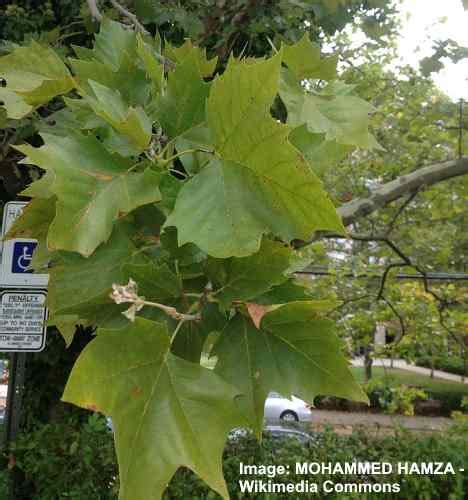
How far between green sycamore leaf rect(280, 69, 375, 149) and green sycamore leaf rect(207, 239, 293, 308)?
0.78 feet

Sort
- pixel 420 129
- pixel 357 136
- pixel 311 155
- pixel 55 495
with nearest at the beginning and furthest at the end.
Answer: pixel 311 155 < pixel 357 136 < pixel 55 495 < pixel 420 129

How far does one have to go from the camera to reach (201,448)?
1.77ft

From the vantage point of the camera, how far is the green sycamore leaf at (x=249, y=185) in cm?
53

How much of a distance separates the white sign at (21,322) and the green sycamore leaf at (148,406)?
1690 millimetres

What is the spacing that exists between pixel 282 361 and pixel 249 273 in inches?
4.5

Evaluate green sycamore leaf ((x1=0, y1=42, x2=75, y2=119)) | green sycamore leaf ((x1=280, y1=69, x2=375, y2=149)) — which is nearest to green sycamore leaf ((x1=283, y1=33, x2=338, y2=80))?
green sycamore leaf ((x1=280, y1=69, x2=375, y2=149))

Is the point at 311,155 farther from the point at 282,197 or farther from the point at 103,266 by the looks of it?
the point at 103,266

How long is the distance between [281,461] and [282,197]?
2.40m

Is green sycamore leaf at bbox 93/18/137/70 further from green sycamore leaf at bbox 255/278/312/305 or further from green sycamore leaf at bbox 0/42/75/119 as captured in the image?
A: green sycamore leaf at bbox 255/278/312/305

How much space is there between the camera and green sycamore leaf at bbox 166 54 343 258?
0.53 metres

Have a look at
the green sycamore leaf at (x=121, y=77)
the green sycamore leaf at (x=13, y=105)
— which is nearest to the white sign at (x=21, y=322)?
the green sycamore leaf at (x=13, y=105)

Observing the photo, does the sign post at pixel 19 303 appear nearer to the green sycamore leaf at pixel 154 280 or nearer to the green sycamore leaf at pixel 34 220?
the green sycamore leaf at pixel 34 220

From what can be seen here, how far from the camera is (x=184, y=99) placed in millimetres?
666

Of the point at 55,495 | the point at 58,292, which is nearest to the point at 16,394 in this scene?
the point at 55,495
